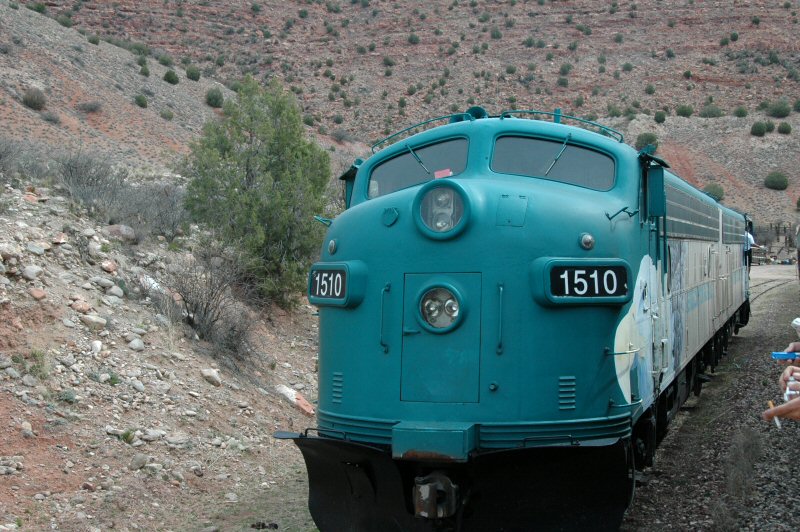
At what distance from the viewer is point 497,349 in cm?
531

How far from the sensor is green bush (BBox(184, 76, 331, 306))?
46.3 feet

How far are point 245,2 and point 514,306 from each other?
66.2m

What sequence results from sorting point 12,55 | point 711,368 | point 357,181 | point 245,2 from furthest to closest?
point 245,2, point 12,55, point 711,368, point 357,181

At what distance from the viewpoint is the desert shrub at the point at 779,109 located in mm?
57969

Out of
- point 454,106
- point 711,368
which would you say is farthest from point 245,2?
point 711,368

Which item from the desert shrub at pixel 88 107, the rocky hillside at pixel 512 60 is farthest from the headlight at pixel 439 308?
the rocky hillside at pixel 512 60

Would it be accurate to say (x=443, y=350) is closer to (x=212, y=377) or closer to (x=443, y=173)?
(x=443, y=173)

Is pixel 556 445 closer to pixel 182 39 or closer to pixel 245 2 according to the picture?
pixel 182 39

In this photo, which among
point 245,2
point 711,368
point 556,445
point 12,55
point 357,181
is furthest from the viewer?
point 245,2

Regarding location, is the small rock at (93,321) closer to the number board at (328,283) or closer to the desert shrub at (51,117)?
the number board at (328,283)

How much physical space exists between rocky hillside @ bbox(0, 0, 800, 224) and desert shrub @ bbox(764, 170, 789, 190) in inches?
21.0

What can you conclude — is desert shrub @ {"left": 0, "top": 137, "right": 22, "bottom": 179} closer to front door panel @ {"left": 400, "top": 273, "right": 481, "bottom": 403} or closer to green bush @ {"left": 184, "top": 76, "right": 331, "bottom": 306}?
green bush @ {"left": 184, "top": 76, "right": 331, "bottom": 306}

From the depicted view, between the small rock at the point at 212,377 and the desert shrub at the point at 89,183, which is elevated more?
the desert shrub at the point at 89,183

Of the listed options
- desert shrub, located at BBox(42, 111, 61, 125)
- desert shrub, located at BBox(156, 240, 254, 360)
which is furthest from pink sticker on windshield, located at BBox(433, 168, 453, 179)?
desert shrub, located at BBox(42, 111, 61, 125)
